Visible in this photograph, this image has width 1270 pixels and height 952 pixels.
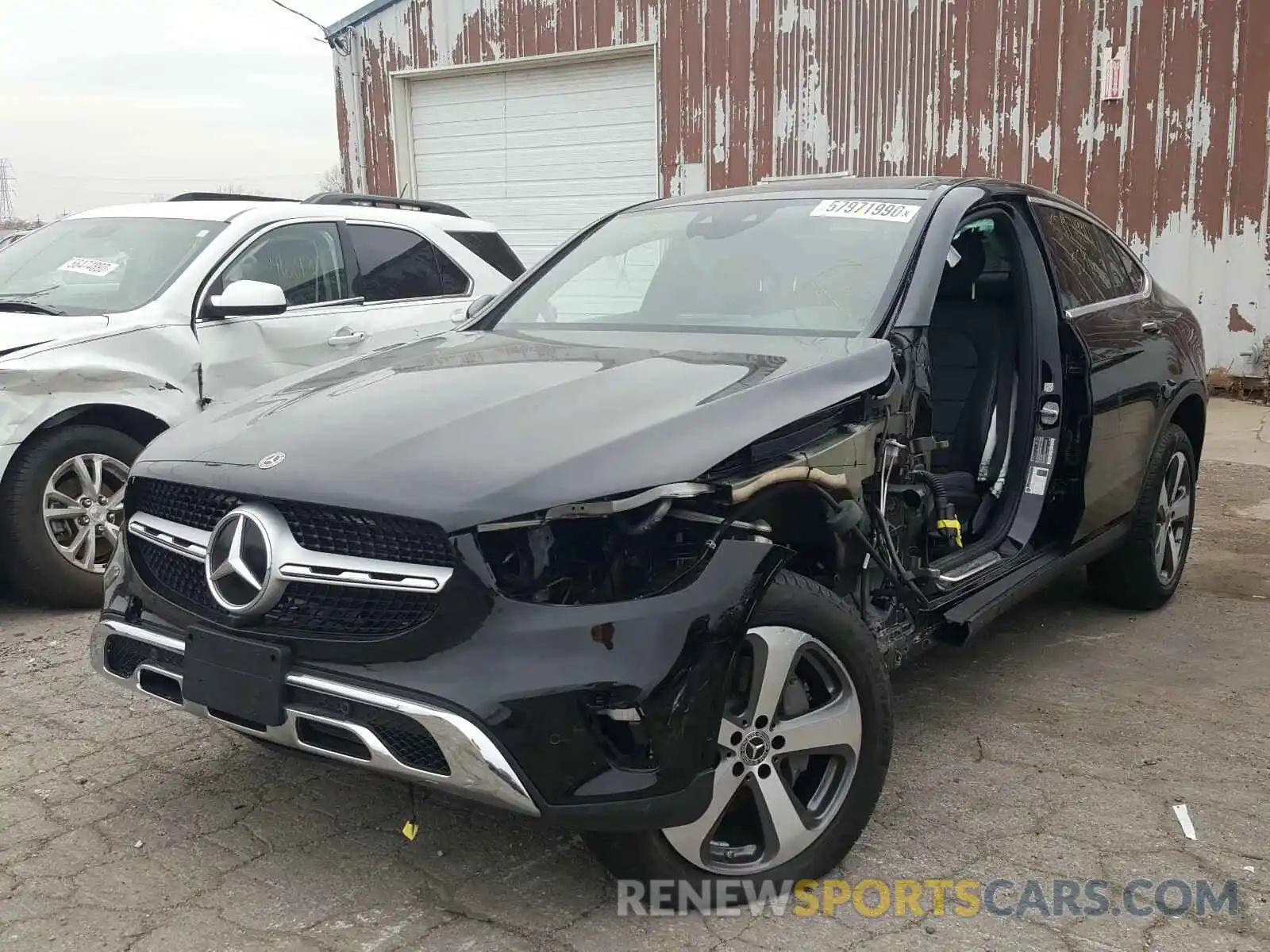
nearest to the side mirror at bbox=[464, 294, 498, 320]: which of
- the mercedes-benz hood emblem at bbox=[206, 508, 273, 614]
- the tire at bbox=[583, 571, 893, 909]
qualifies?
the mercedes-benz hood emblem at bbox=[206, 508, 273, 614]

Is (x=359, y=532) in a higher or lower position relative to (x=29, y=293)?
lower

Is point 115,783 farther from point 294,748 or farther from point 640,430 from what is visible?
point 640,430

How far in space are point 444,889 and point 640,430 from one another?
1.20 metres

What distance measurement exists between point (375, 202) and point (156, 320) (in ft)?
6.28

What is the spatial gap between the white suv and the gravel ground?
28.4 inches

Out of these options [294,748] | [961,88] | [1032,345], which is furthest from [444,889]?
[961,88]

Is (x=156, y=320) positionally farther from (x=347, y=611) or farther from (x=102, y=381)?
(x=347, y=611)

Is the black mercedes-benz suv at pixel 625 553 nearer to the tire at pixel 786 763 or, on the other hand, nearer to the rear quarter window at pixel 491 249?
the tire at pixel 786 763

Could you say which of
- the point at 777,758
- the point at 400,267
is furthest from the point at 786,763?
the point at 400,267

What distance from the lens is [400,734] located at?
2.38m

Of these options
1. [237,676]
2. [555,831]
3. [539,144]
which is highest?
[539,144]

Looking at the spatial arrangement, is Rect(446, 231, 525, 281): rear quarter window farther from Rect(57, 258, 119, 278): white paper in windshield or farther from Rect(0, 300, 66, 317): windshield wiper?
Rect(0, 300, 66, 317): windshield wiper

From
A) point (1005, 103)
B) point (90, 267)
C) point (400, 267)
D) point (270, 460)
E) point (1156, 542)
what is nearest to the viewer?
point (270, 460)

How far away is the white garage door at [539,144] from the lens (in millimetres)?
12469
